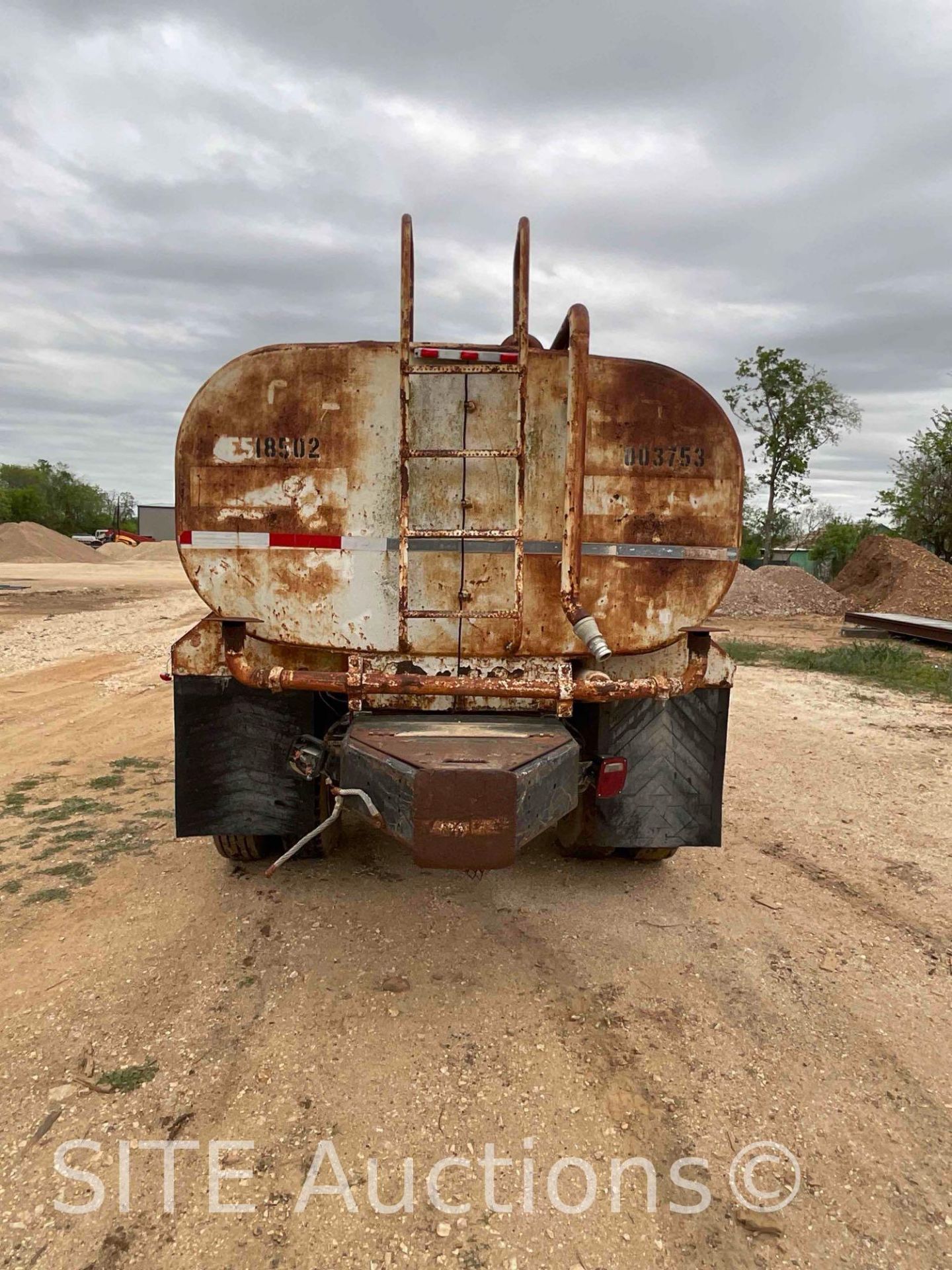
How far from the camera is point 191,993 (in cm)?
289

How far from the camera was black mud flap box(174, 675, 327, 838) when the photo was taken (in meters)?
3.46

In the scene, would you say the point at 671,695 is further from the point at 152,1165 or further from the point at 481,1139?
the point at 152,1165

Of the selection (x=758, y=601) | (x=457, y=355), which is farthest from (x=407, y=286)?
(x=758, y=601)

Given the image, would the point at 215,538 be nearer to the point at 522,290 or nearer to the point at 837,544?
the point at 522,290

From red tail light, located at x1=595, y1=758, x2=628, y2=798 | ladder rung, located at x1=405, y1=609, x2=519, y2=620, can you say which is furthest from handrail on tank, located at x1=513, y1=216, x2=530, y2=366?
red tail light, located at x1=595, y1=758, x2=628, y2=798

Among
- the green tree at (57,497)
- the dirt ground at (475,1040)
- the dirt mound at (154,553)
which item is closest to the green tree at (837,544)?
the dirt ground at (475,1040)

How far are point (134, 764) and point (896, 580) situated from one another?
20885 millimetres

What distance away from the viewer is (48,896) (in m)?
3.65

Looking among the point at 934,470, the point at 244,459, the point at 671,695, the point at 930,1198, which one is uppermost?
the point at 934,470

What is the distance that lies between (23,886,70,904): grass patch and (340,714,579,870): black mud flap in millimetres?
1817

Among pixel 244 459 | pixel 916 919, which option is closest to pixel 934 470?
pixel 916 919

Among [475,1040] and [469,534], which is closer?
[475,1040]

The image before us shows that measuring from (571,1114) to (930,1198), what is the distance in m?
1.00

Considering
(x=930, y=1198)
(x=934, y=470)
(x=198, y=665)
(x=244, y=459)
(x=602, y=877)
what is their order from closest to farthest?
1. (x=930, y=1198)
2. (x=244, y=459)
3. (x=198, y=665)
4. (x=602, y=877)
5. (x=934, y=470)
